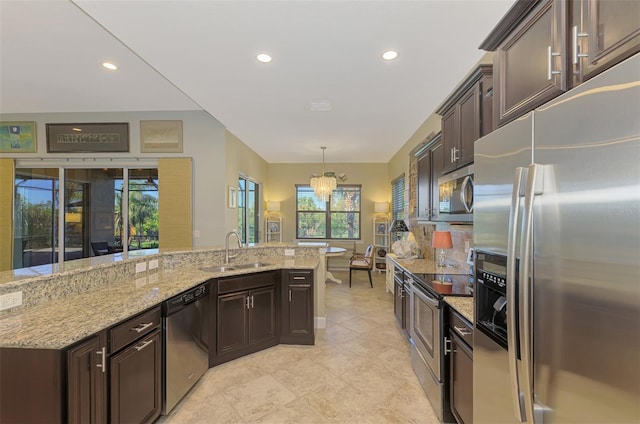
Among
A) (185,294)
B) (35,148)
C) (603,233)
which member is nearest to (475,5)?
(603,233)

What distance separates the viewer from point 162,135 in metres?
4.55

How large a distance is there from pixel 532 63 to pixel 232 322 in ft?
10.3

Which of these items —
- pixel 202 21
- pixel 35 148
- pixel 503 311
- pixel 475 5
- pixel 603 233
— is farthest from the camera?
pixel 35 148

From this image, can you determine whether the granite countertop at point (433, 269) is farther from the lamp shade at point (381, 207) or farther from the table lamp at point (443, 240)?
the lamp shade at point (381, 207)

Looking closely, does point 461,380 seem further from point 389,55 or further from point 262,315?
point 389,55

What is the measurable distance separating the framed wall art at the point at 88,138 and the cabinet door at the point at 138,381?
399cm

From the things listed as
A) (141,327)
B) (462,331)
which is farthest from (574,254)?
(141,327)

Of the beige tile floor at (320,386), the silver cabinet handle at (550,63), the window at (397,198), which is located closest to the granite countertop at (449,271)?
the beige tile floor at (320,386)

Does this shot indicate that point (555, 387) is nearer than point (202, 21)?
Yes

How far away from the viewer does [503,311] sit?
126cm

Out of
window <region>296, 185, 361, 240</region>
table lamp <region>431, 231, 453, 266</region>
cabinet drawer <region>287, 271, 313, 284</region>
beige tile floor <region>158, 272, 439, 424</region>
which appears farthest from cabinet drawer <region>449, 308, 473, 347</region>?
window <region>296, 185, 361, 240</region>

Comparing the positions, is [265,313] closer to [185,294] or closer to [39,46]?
[185,294]

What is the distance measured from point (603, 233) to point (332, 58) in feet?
8.23

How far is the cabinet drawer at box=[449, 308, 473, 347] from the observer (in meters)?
1.66
